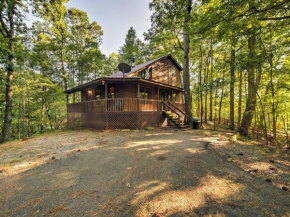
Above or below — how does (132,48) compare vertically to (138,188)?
above

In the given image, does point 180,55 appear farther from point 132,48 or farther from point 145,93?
point 145,93

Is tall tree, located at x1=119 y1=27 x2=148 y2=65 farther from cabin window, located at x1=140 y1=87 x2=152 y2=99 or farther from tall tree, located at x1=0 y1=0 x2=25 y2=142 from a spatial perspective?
tall tree, located at x1=0 y1=0 x2=25 y2=142

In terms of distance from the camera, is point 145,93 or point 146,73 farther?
point 146,73

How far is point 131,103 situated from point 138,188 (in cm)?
755

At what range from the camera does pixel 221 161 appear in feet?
12.0

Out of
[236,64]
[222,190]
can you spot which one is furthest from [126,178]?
[236,64]

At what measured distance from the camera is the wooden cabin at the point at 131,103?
30.9ft

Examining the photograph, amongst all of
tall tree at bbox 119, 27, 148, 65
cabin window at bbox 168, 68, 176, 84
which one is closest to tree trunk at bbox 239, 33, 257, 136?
cabin window at bbox 168, 68, 176, 84

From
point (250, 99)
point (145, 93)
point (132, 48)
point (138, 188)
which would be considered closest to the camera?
point (138, 188)

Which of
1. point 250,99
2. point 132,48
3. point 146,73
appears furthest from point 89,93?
point 250,99

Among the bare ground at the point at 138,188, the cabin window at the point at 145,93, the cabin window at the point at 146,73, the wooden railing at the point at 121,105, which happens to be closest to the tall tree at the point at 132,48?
the cabin window at the point at 146,73

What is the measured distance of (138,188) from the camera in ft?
7.86

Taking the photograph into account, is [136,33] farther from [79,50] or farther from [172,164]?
[172,164]

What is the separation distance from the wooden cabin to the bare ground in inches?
222
